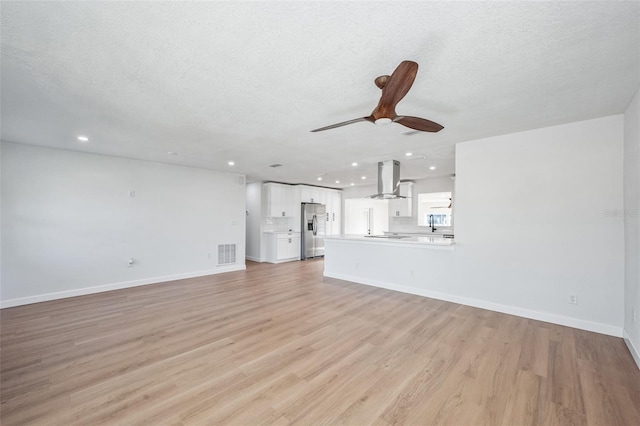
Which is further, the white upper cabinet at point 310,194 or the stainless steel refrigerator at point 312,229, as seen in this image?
the white upper cabinet at point 310,194

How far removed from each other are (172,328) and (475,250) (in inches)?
165

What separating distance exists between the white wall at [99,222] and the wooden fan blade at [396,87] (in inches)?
199

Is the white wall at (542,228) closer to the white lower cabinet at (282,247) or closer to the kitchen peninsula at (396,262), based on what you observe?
the kitchen peninsula at (396,262)

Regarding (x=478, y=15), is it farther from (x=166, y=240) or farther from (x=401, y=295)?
(x=166, y=240)

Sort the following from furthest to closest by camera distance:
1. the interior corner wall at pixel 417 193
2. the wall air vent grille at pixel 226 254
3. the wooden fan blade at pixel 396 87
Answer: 1. the interior corner wall at pixel 417 193
2. the wall air vent grille at pixel 226 254
3. the wooden fan blade at pixel 396 87

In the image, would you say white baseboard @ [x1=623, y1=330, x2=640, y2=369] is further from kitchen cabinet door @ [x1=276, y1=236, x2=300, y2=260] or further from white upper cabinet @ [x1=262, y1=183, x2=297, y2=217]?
white upper cabinet @ [x1=262, y1=183, x2=297, y2=217]

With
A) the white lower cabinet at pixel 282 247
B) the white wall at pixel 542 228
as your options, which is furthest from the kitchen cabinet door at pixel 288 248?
the white wall at pixel 542 228

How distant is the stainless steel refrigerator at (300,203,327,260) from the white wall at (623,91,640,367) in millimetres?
6740

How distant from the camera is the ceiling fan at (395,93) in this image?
1.69 metres

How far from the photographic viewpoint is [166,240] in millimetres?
5574

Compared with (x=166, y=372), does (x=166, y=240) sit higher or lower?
higher

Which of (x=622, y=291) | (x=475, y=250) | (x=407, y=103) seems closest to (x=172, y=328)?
(x=407, y=103)

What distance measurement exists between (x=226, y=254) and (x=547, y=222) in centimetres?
622

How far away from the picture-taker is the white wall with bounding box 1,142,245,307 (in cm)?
409
